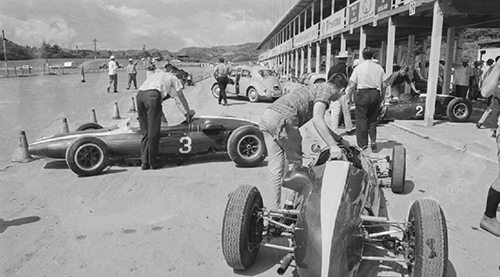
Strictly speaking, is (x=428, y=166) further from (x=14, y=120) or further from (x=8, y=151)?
(x=14, y=120)

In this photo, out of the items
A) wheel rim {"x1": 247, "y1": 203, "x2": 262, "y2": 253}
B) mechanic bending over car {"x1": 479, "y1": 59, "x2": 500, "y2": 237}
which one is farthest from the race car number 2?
mechanic bending over car {"x1": 479, "y1": 59, "x2": 500, "y2": 237}

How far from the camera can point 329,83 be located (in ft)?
13.6

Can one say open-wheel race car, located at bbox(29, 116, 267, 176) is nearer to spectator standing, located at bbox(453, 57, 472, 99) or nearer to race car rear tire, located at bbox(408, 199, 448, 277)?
race car rear tire, located at bbox(408, 199, 448, 277)

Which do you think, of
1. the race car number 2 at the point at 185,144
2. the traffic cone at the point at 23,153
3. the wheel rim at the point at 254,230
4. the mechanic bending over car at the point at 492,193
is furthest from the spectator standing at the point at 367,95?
the traffic cone at the point at 23,153

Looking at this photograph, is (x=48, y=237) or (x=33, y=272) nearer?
(x=33, y=272)

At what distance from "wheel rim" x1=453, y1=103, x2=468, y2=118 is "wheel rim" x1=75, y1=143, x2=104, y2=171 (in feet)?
32.5

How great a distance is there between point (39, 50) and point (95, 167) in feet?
263

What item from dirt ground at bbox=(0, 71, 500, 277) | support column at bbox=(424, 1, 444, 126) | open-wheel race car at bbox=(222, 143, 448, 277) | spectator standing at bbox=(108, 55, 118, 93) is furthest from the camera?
spectator standing at bbox=(108, 55, 118, 93)

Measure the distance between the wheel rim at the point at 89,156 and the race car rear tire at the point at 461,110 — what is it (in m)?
9.78

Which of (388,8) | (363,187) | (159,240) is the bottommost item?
(159,240)

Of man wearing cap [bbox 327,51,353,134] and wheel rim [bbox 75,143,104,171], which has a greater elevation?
man wearing cap [bbox 327,51,353,134]

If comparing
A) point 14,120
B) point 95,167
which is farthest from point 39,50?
point 95,167

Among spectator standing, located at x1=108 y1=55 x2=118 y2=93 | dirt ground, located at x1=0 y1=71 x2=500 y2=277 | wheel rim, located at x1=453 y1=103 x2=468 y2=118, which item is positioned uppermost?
spectator standing, located at x1=108 y1=55 x2=118 y2=93

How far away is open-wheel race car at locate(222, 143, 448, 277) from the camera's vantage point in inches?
113
